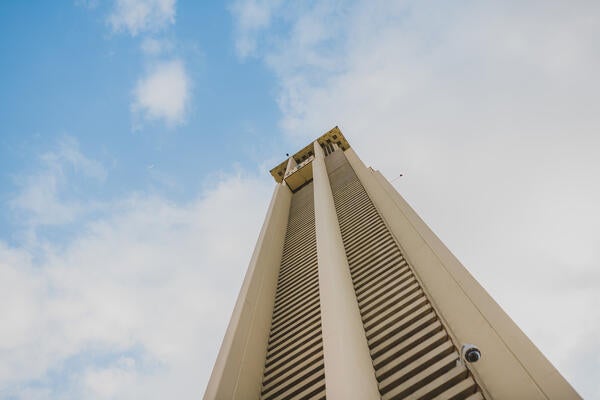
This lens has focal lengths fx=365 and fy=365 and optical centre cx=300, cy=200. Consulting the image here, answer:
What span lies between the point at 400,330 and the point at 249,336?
134cm

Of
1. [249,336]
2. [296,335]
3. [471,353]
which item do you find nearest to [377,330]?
[296,335]

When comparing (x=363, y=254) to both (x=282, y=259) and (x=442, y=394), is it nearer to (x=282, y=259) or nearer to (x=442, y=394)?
(x=282, y=259)

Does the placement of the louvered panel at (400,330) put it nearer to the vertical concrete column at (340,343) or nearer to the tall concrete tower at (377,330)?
the tall concrete tower at (377,330)

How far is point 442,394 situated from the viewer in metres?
1.91

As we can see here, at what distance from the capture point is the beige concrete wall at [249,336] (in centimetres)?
242

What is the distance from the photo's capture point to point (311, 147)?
14406 millimetres

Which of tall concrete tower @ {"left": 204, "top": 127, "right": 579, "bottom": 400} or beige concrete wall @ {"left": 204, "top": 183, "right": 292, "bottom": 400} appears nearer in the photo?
tall concrete tower @ {"left": 204, "top": 127, "right": 579, "bottom": 400}

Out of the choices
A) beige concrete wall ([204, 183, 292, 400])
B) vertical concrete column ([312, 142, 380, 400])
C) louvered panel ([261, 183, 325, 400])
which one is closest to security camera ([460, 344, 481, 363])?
vertical concrete column ([312, 142, 380, 400])

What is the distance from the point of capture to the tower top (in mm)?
14078

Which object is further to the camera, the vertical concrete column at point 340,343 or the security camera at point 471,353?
the security camera at point 471,353

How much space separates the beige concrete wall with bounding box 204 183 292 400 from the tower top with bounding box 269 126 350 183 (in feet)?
29.3

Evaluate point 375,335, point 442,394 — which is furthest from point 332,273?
point 442,394

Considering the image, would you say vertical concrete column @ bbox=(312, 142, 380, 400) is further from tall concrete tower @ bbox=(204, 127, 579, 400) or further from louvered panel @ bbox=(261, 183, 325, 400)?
louvered panel @ bbox=(261, 183, 325, 400)

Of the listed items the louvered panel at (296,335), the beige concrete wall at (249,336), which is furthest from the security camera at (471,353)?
the beige concrete wall at (249,336)
